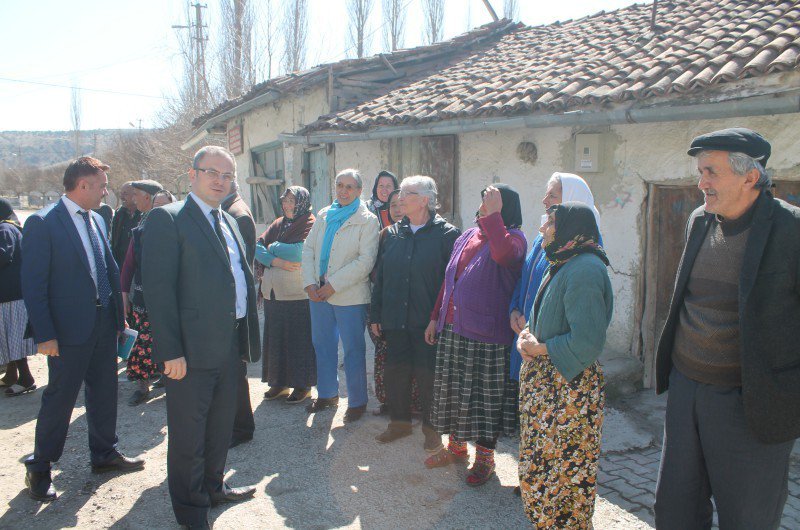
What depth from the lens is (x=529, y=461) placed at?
274 centimetres

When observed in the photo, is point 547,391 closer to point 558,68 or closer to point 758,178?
point 758,178

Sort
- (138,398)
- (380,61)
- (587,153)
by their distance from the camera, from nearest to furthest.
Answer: (138,398)
(587,153)
(380,61)

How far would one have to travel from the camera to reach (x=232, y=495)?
11.1ft

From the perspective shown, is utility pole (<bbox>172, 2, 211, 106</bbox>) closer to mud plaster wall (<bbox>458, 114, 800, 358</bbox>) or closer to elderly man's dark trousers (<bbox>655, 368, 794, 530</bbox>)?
mud plaster wall (<bbox>458, 114, 800, 358</bbox>)

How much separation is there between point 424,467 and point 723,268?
2308 mm

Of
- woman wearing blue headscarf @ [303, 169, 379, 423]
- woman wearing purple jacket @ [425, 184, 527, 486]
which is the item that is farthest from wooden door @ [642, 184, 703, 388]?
woman wearing blue headscarf @ [303, 169, 379, 423]

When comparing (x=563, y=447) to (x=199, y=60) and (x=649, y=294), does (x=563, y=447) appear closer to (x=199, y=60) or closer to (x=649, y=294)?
(x=649, y=294)

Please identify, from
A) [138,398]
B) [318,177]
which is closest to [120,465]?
[138,398]

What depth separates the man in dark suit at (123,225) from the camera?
18.8 ft

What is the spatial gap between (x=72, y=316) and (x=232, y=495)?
4.66 feet

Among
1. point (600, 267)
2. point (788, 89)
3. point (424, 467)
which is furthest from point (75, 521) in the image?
point (788, 89)

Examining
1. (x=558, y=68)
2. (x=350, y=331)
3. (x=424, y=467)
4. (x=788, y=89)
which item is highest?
(x=558, y=68)

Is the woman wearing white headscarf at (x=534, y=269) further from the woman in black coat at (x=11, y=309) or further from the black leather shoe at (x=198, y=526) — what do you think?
the woman in black coat at (x=11, y=309)

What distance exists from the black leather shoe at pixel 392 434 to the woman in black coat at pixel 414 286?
0.76ft
